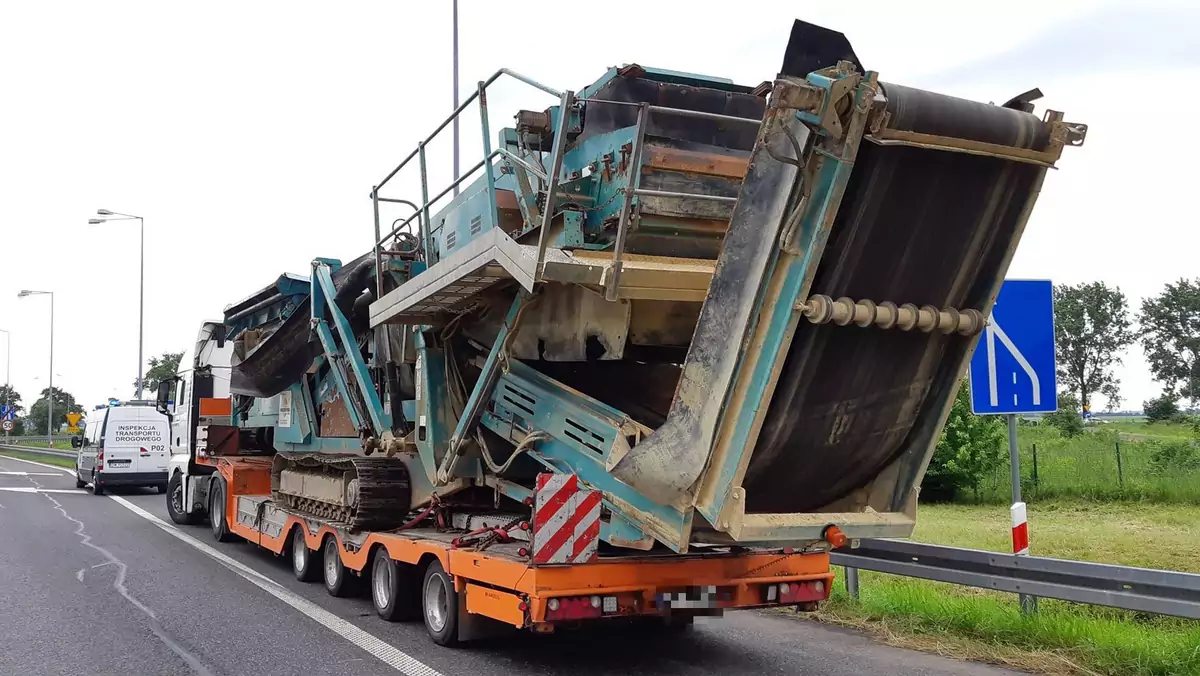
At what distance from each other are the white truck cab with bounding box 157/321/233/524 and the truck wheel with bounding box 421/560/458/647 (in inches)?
343

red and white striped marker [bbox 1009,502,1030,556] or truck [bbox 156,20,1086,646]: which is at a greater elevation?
truck [bbox 156,20,1086,646]

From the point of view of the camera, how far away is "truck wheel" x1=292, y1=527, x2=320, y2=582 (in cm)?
1009

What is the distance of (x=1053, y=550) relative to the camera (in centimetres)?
1173

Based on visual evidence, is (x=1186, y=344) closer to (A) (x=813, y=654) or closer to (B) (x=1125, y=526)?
(B) (x=1125, y=526)

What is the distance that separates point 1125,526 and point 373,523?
434 inches

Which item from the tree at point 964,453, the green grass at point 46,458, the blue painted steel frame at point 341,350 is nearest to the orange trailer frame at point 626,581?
the blue painted steel frame at point 341,350

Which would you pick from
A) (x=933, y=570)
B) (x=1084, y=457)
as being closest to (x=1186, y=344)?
(x=1084, y=457)

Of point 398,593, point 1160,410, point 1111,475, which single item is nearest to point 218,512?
point 398,593

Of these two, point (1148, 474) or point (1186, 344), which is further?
point (1186, 344)

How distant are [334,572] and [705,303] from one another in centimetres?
568

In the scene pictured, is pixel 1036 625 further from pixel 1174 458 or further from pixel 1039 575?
pixel 1174 458

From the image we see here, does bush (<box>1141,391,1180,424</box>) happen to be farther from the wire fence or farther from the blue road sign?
the blue road sign

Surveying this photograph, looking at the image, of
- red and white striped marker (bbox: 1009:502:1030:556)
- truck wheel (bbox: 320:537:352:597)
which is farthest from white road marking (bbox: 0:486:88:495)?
red and white striped marker (bbox: 1009:502:1030:556)

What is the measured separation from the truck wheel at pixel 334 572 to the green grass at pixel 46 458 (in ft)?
109
